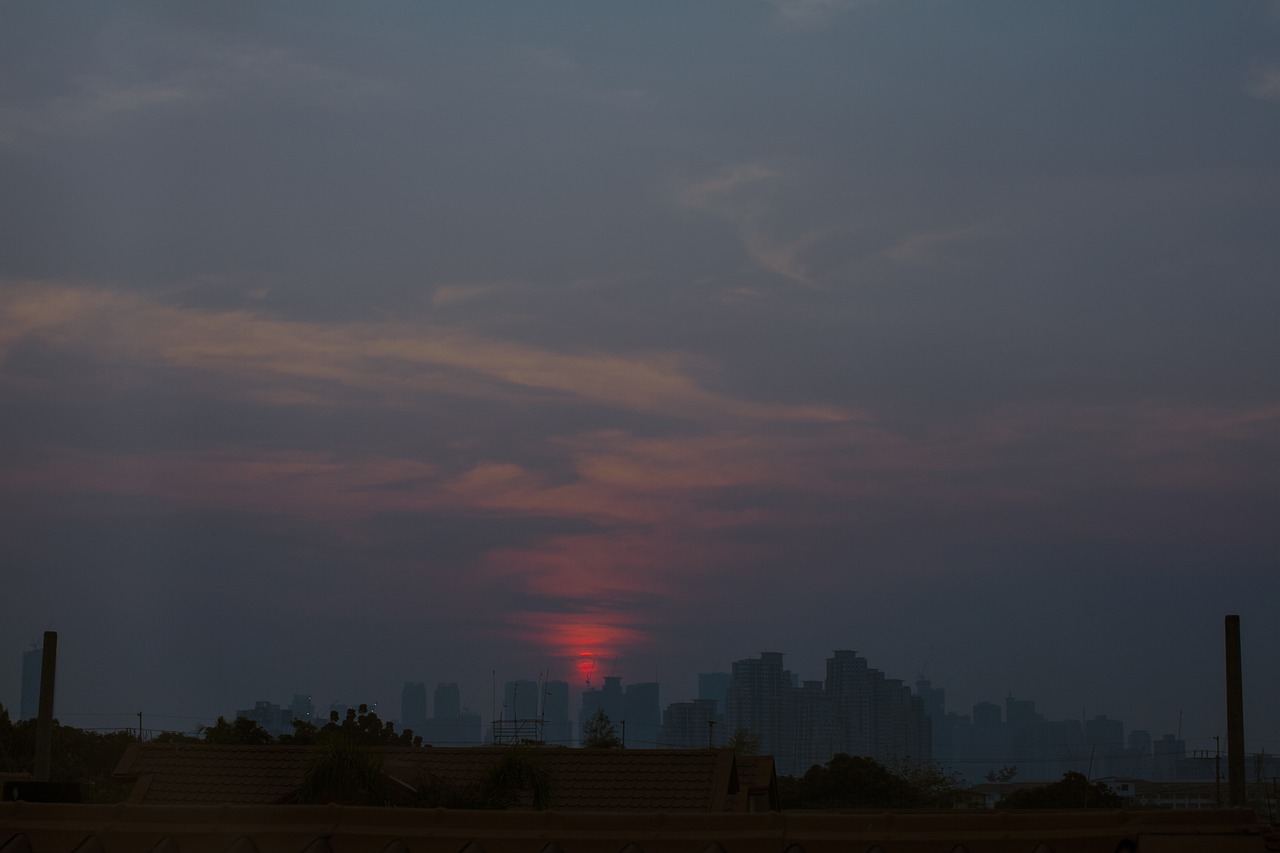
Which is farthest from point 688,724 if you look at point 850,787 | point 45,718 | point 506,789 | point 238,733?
point 506,789

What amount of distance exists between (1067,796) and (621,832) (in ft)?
201

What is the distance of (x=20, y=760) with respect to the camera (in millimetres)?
66500

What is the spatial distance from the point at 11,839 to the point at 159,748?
993 inches

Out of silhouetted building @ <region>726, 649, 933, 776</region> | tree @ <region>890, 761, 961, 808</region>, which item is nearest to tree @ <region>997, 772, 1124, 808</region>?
tree @ <region>890, 761, 961, 808</region>

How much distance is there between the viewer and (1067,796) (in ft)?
220

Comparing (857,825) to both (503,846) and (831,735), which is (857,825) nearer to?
(503,846)

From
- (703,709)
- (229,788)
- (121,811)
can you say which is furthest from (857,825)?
(703,709)

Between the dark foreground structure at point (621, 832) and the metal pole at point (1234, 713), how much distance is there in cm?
2469

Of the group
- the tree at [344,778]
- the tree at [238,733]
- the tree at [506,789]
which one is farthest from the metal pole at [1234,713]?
the tree at [238,733]

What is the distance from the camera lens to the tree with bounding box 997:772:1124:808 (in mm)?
63750

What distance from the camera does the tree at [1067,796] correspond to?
63.8 meters

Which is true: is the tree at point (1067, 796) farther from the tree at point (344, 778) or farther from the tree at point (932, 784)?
the tree at point (344, 778)

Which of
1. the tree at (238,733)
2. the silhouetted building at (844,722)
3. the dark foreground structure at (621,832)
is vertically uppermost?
the dark foreground structure at (621,832)

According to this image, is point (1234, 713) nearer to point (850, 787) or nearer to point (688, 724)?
point (850, 787)
